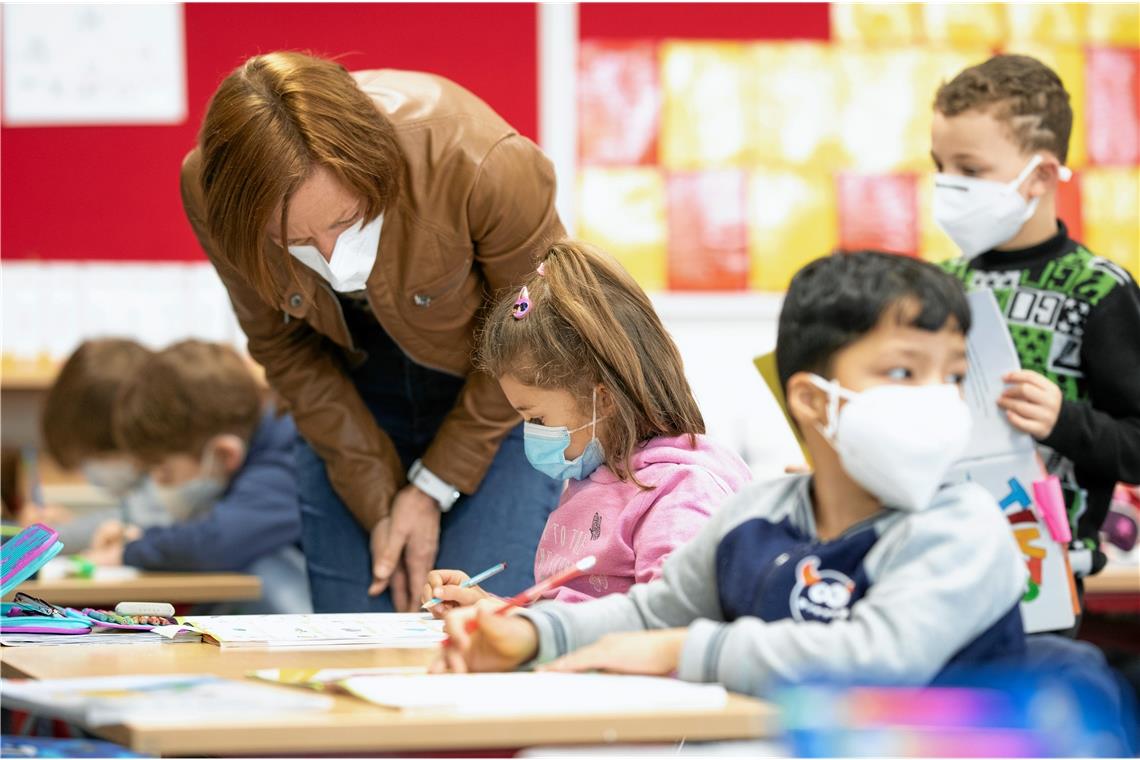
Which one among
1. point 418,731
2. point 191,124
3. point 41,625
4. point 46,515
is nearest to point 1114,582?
point 41,625

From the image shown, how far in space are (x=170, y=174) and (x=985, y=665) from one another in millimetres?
4458

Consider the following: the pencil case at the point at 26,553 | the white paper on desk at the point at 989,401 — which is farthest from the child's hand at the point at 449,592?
the white paper on desk at the point at 989,401

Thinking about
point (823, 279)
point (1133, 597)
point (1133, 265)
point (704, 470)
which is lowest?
point (1133, 597)

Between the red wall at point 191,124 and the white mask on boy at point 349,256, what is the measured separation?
2.92 metres

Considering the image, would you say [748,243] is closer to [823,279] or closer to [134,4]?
[134,4]

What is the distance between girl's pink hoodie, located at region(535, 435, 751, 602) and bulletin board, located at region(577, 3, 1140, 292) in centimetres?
326

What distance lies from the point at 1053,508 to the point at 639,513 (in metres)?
0.67

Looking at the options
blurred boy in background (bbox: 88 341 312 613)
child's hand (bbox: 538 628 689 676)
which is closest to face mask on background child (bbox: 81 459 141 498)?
blurred boy in background (bbox: 88 341 312 613)

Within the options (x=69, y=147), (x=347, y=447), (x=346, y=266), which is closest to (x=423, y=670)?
(x=346, y=266)

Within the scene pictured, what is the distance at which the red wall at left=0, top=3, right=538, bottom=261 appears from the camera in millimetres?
5234

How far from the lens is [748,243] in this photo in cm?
521

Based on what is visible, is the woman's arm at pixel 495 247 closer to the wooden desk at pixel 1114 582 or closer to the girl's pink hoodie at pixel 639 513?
the girl's pink hoodie at pixel 639 513

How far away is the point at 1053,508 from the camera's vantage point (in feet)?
7.00

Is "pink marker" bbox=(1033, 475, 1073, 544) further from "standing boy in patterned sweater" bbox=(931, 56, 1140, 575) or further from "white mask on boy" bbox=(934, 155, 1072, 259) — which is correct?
"white mask on boy" bbox=(934, 155, 1072, 259)
